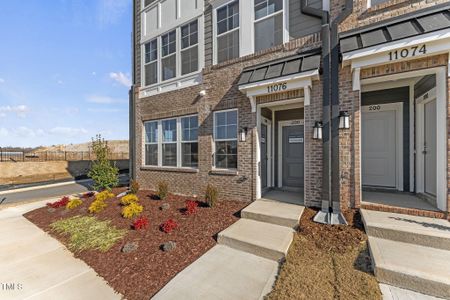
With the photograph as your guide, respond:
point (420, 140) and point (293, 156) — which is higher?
point (420, 140)

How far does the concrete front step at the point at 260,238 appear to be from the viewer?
3.54 meters

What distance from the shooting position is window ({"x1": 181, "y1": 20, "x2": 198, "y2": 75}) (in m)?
7.70

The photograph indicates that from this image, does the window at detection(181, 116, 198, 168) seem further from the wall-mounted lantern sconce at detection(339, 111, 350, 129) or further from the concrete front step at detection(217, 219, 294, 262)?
the wall-mounted lantern sconce at detection(339, 111, 350, 129)

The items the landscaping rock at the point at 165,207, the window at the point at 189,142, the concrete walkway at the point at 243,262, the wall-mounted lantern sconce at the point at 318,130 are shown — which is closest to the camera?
the concrete walkway at the point at 243,262

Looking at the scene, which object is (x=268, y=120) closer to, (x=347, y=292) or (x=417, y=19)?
(x=417, y=19)

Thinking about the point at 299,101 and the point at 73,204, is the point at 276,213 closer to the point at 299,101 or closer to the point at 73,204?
the point at 299,101

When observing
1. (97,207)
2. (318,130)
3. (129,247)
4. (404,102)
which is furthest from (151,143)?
(404,102)

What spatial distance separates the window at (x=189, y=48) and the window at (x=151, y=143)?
9.47 ft

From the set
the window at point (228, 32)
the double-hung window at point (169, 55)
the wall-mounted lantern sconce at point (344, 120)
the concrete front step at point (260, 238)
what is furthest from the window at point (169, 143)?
the wall-mounted lantern sconce at point (344, 120)

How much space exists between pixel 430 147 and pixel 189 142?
7101 millimetres

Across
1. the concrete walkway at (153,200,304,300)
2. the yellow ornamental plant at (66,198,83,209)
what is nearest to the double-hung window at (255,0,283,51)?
the concrete walkway at (153,200,304,300)

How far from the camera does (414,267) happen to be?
9.24 ft

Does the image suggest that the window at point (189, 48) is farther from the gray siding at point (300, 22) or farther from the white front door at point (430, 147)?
the white front door at point (430, 147)

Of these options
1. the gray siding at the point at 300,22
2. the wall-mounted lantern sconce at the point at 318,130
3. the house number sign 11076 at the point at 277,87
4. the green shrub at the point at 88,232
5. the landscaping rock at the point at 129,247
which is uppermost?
the gray siding at the point at 300,22
